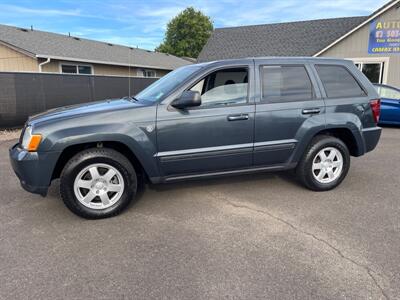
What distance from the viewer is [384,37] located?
15281 mm

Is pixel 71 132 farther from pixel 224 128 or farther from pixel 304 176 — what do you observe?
pixel 304 176

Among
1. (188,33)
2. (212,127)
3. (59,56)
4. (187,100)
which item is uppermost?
(188,33)

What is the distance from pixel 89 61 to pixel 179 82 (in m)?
15.0

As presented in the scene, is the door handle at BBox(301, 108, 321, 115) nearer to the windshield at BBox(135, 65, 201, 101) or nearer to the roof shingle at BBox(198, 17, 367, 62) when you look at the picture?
the windshield at BBox(135, 65, 201, 101)

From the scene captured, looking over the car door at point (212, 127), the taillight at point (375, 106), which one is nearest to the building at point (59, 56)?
the car door at point (212, 127)

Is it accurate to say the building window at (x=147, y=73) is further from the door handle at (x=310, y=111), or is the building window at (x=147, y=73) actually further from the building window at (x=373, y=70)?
the door handle at (x=310, y=111)

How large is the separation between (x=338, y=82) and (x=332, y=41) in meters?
14.6

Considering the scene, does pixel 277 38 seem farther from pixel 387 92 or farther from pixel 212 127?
pixel 212 127

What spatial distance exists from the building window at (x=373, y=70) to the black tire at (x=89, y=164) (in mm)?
15182

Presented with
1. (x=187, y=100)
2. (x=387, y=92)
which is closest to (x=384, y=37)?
(x=387, y=92)

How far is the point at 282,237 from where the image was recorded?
3.25 meters

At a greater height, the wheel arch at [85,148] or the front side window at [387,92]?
the front side window at [387,92]

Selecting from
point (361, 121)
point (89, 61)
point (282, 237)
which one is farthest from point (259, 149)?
point (89, 61)

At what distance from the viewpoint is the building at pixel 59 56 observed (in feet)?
49.9
